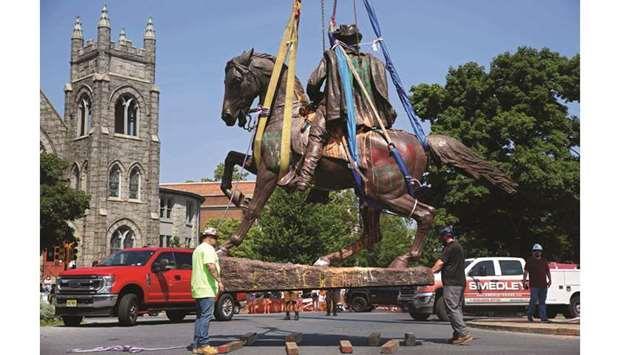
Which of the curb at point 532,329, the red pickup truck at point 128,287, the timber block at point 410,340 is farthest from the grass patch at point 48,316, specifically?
the timber block at point 410,340

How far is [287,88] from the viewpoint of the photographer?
1013 cm

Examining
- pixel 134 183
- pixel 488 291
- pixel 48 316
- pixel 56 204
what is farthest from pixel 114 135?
pixel 488 291

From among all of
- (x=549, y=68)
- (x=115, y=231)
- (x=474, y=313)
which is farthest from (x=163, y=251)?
(x=115, y=231)

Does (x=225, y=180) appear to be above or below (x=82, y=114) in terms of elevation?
below

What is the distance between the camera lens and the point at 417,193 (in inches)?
401

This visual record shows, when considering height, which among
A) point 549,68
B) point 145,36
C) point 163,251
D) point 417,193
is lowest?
point 163,251

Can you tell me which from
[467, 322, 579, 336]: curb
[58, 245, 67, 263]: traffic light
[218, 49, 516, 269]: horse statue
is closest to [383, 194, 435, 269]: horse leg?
[218, 49, 516, 269]: horse statue

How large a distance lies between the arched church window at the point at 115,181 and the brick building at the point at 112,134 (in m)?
0.07

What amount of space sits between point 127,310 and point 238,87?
8.54m

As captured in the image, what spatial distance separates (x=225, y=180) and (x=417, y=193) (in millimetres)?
2386

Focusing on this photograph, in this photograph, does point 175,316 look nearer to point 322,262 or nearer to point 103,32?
point 322,262

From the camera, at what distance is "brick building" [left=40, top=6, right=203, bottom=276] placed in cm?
5709
